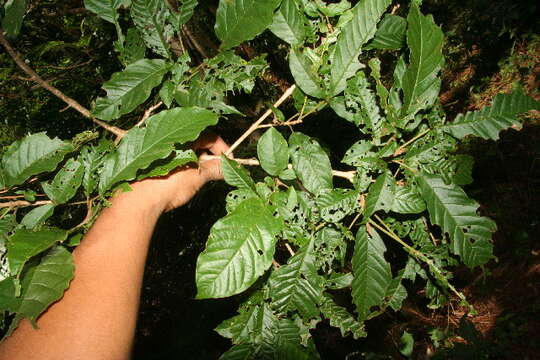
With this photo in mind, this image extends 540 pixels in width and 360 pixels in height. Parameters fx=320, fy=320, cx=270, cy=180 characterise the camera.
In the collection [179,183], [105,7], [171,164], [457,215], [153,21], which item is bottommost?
[457,215]

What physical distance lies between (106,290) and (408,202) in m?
1.01

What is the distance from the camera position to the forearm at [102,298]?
0.96m

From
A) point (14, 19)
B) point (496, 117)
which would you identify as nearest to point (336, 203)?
point (496, 117)

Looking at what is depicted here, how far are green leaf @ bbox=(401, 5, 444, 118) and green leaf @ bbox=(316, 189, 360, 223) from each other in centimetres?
30

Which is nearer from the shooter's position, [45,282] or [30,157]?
[45,282]

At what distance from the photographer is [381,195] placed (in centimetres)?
95

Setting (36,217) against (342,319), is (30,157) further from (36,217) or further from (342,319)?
(342,319)

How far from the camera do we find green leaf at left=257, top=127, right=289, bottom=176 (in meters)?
1.11

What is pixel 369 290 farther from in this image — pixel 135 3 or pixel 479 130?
pixel 135 3

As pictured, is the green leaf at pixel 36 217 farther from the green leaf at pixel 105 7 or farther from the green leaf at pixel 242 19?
the green leaf at pixel 242 19

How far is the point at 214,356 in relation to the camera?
2867 millimetres

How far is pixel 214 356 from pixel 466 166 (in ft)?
8.88

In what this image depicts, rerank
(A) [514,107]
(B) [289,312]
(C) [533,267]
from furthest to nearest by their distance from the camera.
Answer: (C) [533,267]
(B) [289,312]
(A) [514,107]

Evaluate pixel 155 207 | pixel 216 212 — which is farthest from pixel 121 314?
pixel 216 212
